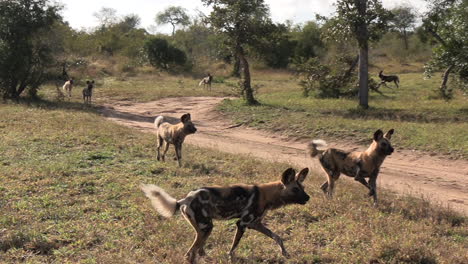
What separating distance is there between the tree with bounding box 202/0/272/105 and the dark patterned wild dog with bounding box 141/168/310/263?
55.5ft

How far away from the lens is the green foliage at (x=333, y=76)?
→ 24.0 meters

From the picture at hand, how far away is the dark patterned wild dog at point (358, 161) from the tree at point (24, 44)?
63.9 ft

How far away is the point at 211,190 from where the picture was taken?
567cm

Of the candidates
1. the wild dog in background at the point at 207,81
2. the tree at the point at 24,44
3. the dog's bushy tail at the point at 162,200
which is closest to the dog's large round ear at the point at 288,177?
the dog's bushy tail at the point at 162,200

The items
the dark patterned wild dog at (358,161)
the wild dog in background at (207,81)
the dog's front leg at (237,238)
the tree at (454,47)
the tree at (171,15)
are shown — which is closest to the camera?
the dog's front leg at (237,238)

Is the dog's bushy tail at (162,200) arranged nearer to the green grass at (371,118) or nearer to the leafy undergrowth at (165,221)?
the leafy undergrowth at (165,221)

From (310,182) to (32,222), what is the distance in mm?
5466

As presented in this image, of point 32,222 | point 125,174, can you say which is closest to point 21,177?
point 125,174

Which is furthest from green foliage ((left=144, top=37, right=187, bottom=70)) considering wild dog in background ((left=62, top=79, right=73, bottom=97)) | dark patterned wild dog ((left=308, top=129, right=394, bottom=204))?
dark patterned wild dog ((left=308, top=129, right=394, bottom=204))

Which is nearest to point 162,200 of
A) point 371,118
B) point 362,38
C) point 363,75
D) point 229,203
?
point 229,203

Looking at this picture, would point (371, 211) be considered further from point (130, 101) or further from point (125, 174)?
point (130, 101)

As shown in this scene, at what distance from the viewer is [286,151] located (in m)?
14.3

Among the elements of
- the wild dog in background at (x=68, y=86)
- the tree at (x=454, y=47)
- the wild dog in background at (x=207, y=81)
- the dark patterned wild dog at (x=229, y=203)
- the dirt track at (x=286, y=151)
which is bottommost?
the dirt track at (x=286, y=151)

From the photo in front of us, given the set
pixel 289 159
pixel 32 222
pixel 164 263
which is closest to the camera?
pixel 164 263
